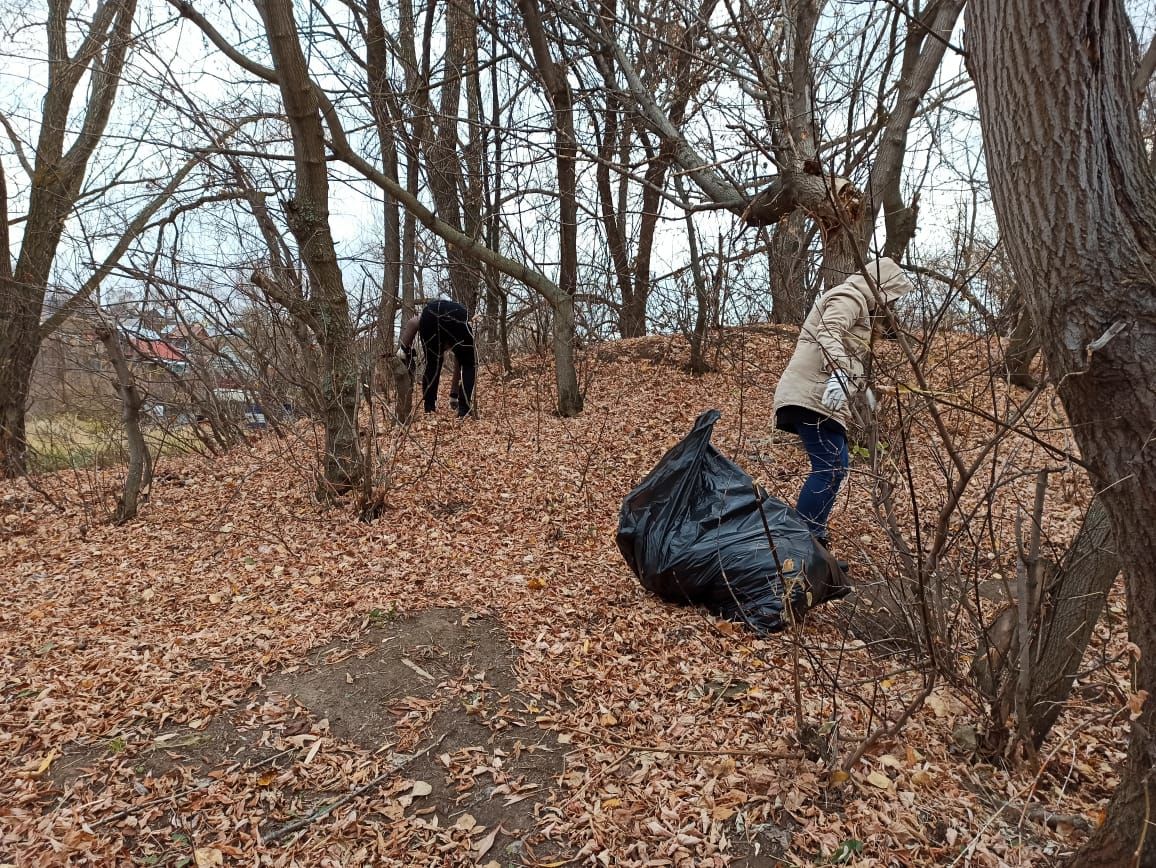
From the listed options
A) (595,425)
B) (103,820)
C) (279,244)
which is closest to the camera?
(103,820)

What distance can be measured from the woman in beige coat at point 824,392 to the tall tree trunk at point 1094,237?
1.55 m

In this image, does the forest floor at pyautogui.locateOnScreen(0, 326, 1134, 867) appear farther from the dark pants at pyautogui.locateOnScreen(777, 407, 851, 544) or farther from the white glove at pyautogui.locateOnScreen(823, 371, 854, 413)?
the dark pants at pyautogui.locateOnScreen(777, 407, 851, 544)

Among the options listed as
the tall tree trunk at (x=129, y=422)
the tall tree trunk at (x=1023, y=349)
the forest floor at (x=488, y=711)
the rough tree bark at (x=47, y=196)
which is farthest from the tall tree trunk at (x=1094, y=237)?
the rough tree bark at (x=47, y=196)

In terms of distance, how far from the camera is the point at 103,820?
191 cm

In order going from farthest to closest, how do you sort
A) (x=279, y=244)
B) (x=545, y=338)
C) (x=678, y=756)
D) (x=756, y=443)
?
(x=545, y=338)
(x=756, y=443)
(x=279, y=244)
(x=678, y=756)

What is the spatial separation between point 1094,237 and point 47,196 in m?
8.95

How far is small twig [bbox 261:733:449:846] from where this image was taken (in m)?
1.87

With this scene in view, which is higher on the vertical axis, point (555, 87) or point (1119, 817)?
point (555, 87)

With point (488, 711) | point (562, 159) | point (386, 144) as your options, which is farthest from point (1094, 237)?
point (386, 144)

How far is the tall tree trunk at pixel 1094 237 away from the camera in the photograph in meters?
1.26

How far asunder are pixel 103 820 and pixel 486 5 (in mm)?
7431

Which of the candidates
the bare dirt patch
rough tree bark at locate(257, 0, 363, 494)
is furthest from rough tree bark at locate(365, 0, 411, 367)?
the bare dirt patch

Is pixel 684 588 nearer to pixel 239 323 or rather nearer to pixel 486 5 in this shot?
pixel 239 323

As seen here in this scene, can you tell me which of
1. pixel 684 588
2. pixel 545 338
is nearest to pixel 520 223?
pixel 545 338
